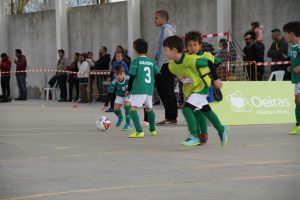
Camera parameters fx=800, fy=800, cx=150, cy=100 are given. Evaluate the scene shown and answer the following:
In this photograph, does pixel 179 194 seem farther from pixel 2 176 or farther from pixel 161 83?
pixel 161 83

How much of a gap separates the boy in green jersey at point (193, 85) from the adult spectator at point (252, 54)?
36.2ft

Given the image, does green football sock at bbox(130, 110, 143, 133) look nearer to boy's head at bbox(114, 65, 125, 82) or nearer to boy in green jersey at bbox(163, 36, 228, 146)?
boy in green jersey at bbox(163, 36, 228, 146)

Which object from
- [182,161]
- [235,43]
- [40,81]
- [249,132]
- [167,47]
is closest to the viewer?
[182,161]

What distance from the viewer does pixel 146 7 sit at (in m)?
29.6

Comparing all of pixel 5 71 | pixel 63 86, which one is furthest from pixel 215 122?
pixel 5 71

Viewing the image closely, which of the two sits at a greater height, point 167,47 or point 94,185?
point 167,47

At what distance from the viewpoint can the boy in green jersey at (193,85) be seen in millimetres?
10836

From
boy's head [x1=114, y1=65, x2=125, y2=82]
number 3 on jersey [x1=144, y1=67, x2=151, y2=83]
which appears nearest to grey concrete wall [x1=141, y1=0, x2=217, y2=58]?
boy's head [x1=114, y1=65, x2=125, y2=82]

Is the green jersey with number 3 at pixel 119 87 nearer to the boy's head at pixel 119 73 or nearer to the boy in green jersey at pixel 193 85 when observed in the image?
the boy's head at pixel 119 73

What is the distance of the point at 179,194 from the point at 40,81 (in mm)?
29321

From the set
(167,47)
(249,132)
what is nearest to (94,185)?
(167,47)

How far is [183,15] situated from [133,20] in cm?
231

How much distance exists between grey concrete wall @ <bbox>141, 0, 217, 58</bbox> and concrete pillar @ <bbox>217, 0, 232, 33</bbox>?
988mm

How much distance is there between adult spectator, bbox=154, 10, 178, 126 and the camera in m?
15.1
